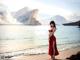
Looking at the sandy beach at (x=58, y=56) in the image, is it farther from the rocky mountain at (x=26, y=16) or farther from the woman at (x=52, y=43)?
the rocky mountain at (x=26, y=16)

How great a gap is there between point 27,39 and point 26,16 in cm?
22

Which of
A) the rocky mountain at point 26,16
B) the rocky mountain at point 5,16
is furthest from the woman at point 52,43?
the rocky mountain at point 5,16

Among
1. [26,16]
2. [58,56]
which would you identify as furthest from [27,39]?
[58,56]

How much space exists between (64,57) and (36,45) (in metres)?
0.33

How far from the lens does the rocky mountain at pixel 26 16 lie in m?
1.80

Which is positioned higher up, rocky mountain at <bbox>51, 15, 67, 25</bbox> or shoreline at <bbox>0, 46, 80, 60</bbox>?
rocky mountain at <bbox>51, 15, 67, 25</bbox>

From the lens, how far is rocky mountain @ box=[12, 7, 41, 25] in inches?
70.7

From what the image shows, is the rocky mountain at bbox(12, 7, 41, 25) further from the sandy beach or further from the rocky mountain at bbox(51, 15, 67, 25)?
the sandy beach

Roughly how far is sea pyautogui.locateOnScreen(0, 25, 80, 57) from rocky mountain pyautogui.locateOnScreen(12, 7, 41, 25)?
0.05 meters

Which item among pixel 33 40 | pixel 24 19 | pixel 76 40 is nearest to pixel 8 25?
pixel 24 19

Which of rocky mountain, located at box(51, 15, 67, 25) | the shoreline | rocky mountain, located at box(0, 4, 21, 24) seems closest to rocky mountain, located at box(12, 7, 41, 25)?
rocky mountain, located at box(0, 4, 21, 24)

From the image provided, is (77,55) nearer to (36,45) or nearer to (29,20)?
(36,45)

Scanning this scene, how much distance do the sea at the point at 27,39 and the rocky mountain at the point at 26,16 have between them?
0.05 meters

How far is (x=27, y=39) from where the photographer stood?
180 cm
